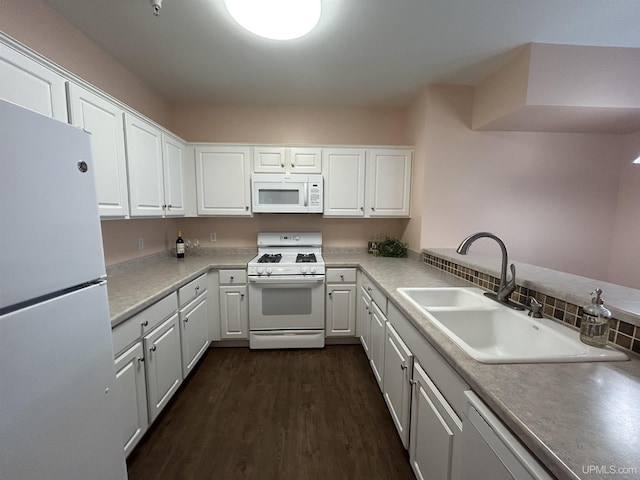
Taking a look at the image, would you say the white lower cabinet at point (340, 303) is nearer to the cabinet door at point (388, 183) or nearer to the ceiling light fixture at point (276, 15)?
the cabinet door at point (388, 183)

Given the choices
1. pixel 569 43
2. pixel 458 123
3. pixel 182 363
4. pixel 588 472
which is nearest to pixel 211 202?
pixel 182 363

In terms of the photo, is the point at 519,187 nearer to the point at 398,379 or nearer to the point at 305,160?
the point at 305,160

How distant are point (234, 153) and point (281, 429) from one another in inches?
97.4

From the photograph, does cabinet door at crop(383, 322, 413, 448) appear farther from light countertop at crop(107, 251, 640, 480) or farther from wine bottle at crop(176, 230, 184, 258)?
wine bottle at crop(176, 230, 184, 258)

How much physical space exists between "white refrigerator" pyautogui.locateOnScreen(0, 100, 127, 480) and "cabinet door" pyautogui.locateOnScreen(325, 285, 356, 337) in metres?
1.91

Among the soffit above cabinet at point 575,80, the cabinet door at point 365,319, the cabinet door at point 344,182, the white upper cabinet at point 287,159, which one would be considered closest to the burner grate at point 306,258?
the cabinet door at point 344,182

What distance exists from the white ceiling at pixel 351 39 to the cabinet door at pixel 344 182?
635mm

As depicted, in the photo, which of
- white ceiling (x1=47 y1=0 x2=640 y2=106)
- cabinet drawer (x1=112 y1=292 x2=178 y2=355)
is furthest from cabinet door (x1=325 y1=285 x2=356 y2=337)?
white ceiling (x1=47 y1=0 x2=640 y2=106)

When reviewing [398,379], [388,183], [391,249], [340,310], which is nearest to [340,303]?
[340,310]

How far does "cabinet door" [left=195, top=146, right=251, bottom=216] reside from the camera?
2715 mm

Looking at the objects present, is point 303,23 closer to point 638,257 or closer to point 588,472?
point 588,472

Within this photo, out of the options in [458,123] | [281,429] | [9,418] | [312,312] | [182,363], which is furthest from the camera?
[312,312]

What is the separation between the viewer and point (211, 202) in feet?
9.07

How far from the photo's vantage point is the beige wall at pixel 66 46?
1.34 m
